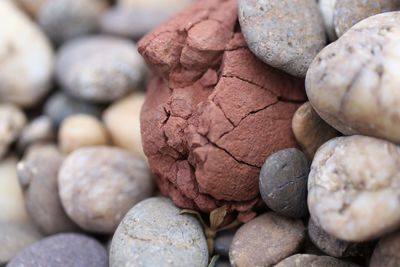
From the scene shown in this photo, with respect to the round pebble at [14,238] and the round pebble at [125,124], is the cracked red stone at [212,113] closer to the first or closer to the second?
the round pebble at [125,124]

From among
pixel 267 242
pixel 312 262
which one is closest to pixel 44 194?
pixel 267 242

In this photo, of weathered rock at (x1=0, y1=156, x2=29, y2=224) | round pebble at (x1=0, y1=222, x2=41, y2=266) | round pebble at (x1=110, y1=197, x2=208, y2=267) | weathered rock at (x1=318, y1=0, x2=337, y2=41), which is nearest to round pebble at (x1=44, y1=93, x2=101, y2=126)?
weathered rock at (x1=0, y1=156, x2=29, y2=224)

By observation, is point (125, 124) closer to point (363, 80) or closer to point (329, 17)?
point (329, 17)

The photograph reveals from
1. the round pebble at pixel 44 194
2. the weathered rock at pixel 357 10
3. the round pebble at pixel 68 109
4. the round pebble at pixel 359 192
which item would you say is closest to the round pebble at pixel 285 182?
the round pebble at pixel 359 192

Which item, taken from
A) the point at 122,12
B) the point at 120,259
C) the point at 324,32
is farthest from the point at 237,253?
the point at 122,12

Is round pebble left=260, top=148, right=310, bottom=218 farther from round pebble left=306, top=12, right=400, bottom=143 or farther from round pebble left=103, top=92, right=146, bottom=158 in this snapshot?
round pebble left=103, top=92, right=146, bottom=158

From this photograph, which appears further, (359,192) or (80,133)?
(80,133)
